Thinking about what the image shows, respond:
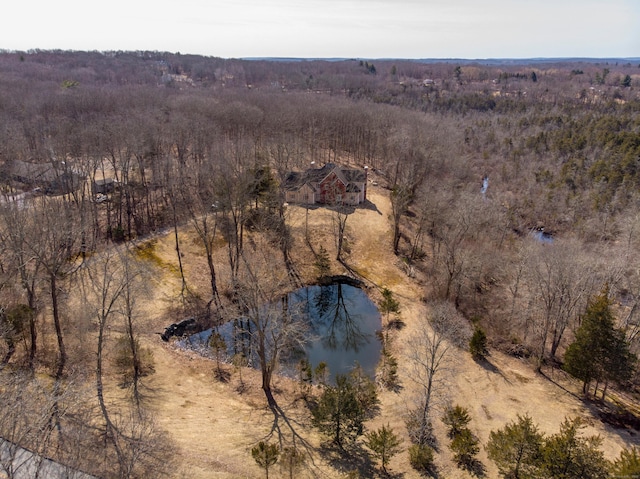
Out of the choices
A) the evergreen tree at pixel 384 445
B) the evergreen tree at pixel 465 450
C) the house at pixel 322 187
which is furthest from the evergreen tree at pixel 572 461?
the house at pixel 322 187

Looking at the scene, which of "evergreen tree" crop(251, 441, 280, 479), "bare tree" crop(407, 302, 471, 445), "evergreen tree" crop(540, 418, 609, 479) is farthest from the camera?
"bare tree" crop(407, 302, 471, 445)

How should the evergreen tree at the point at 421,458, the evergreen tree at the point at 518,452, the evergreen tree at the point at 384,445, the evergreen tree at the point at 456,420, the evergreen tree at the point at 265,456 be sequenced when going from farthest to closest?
the evergreen tree at the point at 456,420 → the evergreen tree at the point at 421,458 → the evergreen tree at the point at 384,445 → the evergreen tree at the point at 518,452 → the evergreen tree at the point at 265,456

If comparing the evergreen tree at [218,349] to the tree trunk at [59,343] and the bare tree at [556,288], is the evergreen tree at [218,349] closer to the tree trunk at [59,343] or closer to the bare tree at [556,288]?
the tree trunk at [59,343]

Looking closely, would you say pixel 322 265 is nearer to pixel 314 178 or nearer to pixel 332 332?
pixel 332 332

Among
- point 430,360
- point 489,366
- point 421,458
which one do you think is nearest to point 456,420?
point 421,458

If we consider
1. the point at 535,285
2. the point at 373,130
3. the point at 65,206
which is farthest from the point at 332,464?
the point at 373,130

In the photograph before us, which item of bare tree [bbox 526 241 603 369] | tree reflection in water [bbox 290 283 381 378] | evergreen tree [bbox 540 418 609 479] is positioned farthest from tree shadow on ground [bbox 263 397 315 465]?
bare tree [bbox 526 241 603 369]

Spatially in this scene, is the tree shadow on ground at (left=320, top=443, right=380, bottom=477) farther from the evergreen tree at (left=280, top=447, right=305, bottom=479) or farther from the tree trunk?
the tree trunk

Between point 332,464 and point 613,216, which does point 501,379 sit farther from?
point 613,216
